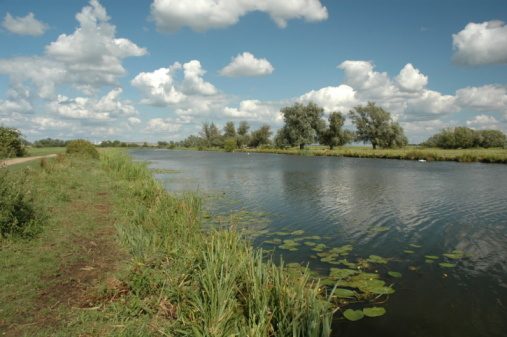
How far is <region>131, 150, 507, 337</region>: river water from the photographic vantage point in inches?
291

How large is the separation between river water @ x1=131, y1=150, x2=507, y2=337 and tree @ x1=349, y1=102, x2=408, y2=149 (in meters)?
56.7

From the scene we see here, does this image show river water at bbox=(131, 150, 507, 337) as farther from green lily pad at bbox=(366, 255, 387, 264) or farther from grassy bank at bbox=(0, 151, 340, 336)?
grassy bank at bbox=(0, 151, 340, 336)

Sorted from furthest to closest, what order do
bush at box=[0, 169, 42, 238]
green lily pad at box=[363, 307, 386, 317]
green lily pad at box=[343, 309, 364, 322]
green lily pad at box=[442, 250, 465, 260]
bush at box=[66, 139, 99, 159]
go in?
bush at box=[66, 139, 99, 159] → green lily pad at box=[442, 250, 465, 260] → bush at box=[0, 169, 42, 238] → green lily pad at box=[363, 307, 386, 317] → green lily pad at box=[343, 309, 364, 322]

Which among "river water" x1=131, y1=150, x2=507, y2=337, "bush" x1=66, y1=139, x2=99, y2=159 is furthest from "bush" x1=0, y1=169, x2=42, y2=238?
"bush" x1=66, y1=139, x2=99, y2=159

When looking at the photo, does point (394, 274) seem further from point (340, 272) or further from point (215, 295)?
point (215, 295)

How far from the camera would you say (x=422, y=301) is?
811 cm

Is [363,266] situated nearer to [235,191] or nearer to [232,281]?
[232,281]

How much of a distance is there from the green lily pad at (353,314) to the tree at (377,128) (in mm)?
81221

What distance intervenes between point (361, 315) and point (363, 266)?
111 inches

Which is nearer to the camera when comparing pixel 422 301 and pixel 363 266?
pixel 422 301

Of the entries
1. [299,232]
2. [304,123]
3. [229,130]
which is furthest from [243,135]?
[299,232]

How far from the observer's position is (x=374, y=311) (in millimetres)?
7531

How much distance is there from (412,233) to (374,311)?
7.18 metres

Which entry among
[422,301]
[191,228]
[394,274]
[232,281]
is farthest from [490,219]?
[232,281]
